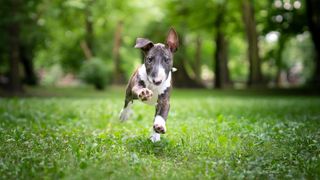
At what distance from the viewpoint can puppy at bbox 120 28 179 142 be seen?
788 centimetres

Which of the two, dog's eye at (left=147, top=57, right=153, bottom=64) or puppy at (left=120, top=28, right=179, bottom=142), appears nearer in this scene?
puppy at (left=120, top=28, right=179, bottom=142)

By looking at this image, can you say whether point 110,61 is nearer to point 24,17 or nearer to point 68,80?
point 24,17

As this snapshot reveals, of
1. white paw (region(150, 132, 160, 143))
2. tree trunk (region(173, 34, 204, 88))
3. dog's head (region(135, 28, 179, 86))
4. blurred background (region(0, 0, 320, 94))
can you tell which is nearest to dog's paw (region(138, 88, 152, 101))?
dog's head (region(135, 28, 179, 86))

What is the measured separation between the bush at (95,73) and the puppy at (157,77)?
2743 centimetres

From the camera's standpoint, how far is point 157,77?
311 inches

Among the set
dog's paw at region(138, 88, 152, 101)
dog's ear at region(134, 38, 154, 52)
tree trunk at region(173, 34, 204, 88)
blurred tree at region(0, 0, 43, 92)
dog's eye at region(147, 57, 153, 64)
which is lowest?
tree trunk at region(173, 34, 204, 88)

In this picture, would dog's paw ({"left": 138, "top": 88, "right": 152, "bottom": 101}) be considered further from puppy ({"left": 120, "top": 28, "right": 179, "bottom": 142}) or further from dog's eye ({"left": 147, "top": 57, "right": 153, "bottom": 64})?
dog's eye ({"left": 147, "top": 57, "right": 153, "bottom": 64})

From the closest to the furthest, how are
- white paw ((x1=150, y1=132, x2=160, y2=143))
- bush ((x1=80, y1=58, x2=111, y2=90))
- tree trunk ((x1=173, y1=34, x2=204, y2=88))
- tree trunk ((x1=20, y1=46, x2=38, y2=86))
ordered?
white paw ((x1=150, y1=132, x2=160, y2=143)) < bush ((x1=80, y1=58, x2=111, y2=90)) < tree trunk ((x1=20, y1=46, x2=38, y2=86)) < tree trunk ((x1=173, y1=34, x2=204, y2=88))

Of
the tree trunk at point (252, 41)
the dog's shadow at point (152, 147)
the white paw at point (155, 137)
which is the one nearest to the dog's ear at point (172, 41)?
the white paw at point (155, 137)

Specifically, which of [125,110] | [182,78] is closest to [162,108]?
[125,110]

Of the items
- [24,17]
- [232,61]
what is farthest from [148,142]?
[232,61]

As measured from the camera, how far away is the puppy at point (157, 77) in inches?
310

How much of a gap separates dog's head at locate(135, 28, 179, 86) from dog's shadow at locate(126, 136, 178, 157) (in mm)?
1051

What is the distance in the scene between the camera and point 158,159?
295 inches
